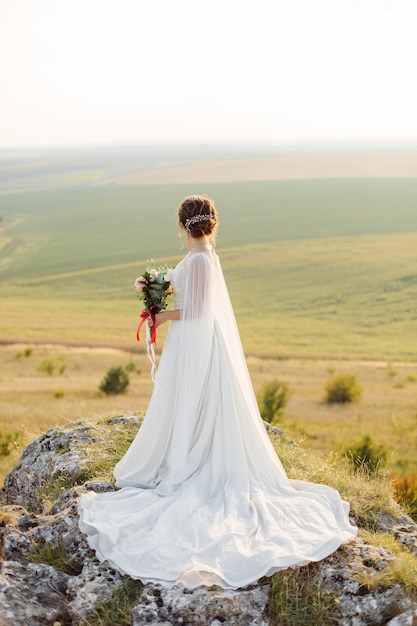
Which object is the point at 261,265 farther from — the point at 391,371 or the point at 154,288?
the point at 154,288

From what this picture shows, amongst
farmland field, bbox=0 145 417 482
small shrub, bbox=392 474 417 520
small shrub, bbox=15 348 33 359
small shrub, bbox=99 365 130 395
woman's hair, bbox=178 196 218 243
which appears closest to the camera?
woman's hair, bbox=178 196 218 243

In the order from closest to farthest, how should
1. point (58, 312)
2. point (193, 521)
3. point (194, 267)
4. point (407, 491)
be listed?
point (193, 521) → point (194, 267) → point (407, 491) → point (58, 312)

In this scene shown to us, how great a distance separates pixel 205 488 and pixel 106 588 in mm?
1841

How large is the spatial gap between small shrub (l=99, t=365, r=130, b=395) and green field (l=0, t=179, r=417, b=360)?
13813 millimetres

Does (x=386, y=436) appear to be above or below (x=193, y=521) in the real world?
below

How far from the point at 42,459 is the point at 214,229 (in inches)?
148

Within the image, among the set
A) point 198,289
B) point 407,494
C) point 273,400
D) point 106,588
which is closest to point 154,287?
point 198,289

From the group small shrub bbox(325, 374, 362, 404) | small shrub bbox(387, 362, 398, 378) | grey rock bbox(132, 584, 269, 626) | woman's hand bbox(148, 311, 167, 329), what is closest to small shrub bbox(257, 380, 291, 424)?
small shrub bbox(325, 374, 362, 404)

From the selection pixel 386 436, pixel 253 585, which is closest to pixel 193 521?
pixel 253 585

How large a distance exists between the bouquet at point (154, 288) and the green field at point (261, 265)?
37.3 metres

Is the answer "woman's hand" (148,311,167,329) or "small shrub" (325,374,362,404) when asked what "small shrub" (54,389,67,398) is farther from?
"woman's hand" (148,311,167,329)

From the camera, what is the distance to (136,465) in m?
7.55

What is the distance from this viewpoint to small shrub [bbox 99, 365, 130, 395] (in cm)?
3170

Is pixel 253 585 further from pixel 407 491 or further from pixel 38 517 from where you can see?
pixel 407 491
